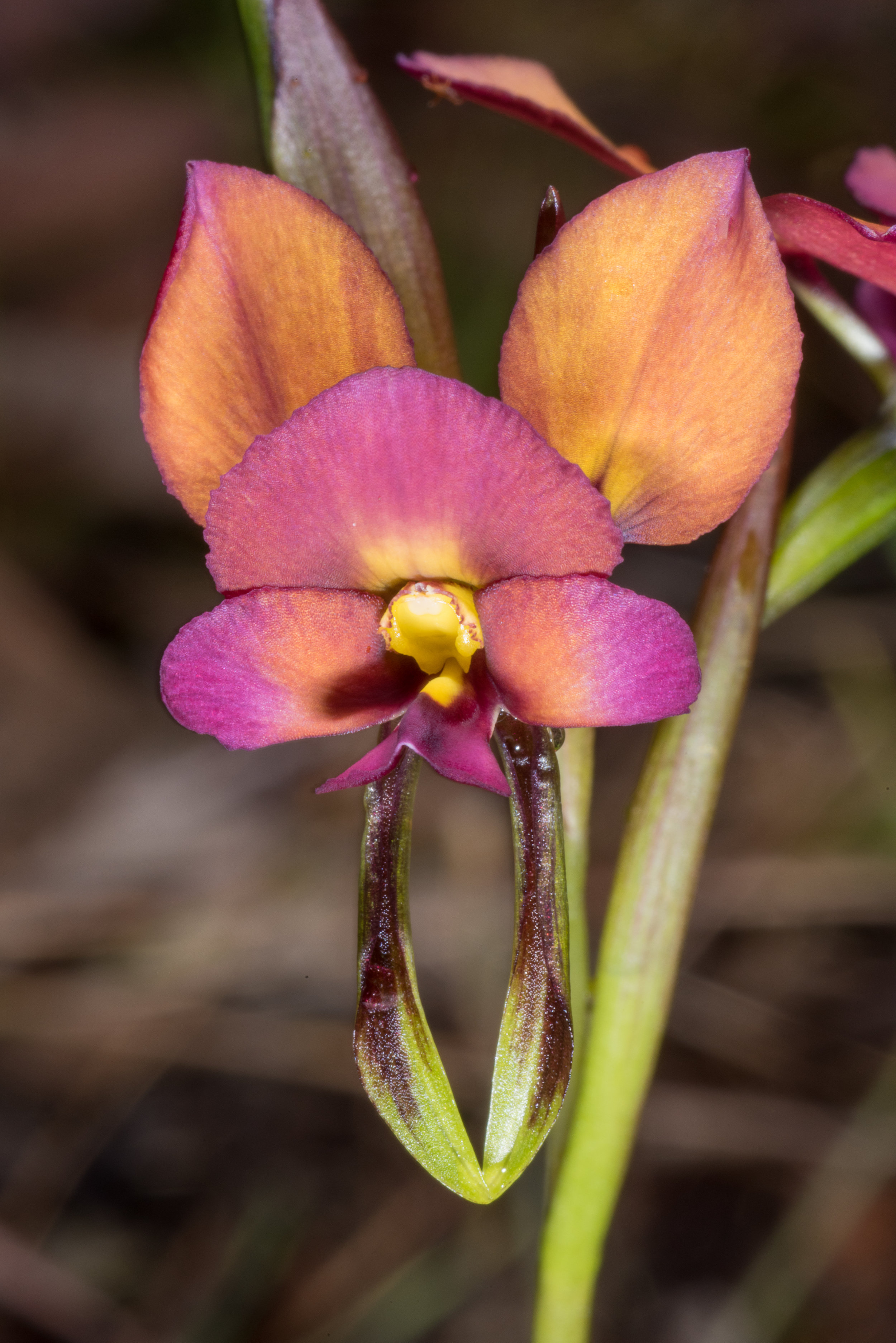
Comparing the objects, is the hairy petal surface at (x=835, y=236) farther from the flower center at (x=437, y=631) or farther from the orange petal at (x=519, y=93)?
the flower center at (x=437, y=631)

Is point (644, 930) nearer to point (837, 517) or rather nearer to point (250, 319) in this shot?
point (837, 517)

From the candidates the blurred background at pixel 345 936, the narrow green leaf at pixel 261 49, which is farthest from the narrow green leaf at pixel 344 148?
the blurred background at pixel 345 936

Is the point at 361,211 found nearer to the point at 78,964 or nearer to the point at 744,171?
the point at 744,171

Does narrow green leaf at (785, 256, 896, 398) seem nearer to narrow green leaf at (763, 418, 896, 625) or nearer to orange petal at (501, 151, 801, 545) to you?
narrow green leaf at (763, 418, 896, 625)

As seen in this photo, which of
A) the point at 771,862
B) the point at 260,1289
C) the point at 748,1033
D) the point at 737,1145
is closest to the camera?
the point at 260,1289

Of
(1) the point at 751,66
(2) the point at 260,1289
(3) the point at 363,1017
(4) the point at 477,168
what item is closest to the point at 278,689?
(3) the point at 363,1017

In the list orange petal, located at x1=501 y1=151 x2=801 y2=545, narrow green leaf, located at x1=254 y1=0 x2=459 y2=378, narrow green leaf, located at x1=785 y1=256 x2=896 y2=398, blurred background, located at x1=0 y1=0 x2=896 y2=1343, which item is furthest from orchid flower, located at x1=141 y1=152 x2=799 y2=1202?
blurred background, located at x1=0 y1=0 x2=896 y2=1343
